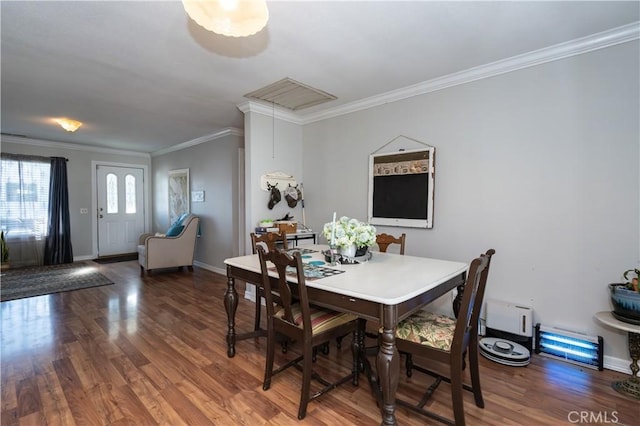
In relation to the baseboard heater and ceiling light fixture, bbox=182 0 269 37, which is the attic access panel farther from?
ceiling light fixture, bbox=182 0 269 37

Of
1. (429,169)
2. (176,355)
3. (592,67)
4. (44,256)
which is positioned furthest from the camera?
(44,256)

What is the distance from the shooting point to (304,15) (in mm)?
1978

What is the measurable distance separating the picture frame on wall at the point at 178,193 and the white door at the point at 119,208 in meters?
1.19

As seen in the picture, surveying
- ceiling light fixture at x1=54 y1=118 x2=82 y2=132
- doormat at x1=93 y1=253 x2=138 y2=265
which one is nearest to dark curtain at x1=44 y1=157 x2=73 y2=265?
doormat at x1=93 y1=253 x2=138 y2=265

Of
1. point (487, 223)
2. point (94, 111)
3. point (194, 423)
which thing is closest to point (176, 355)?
point (194, 423)

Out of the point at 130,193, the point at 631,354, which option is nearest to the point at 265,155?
the point at 631,354

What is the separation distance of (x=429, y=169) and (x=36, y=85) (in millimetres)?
4105

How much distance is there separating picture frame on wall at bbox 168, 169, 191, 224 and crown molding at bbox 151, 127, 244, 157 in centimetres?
48

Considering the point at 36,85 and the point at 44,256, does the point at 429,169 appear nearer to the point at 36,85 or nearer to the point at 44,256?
the point at 36,85

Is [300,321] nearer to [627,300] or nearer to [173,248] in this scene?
[627,300]

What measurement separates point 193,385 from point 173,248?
355 cm

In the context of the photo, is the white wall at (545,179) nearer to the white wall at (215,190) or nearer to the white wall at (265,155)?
the white wall at (265,155)

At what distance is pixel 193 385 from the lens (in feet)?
6.66

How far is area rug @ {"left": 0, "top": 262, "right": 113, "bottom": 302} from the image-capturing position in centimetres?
414
